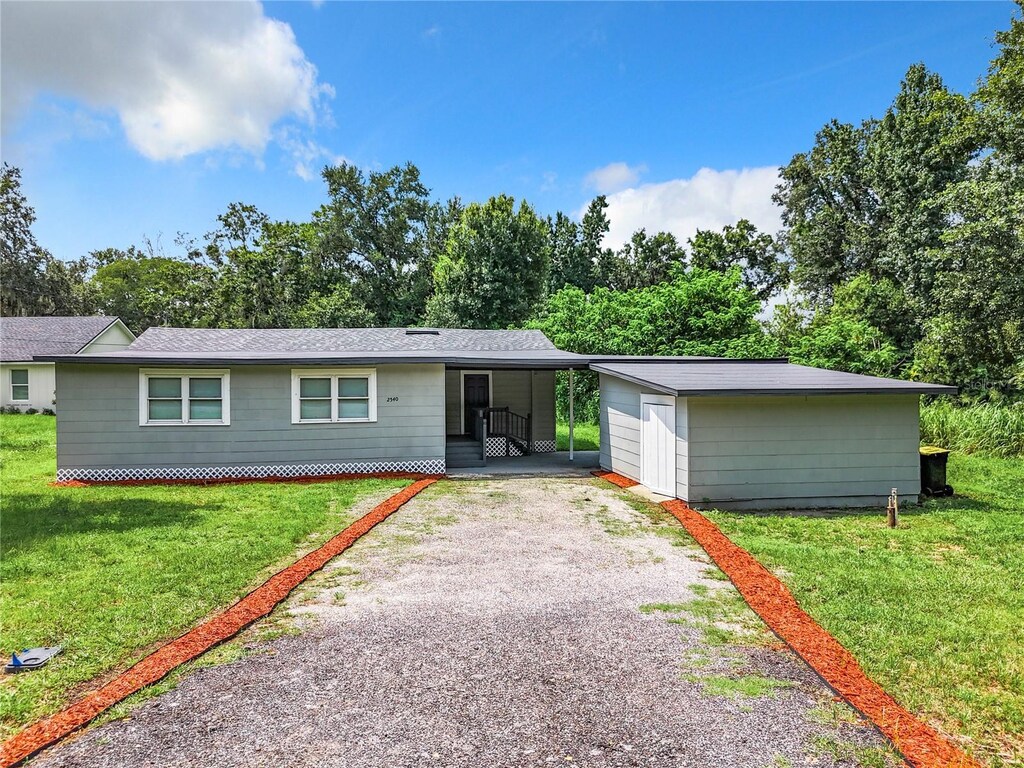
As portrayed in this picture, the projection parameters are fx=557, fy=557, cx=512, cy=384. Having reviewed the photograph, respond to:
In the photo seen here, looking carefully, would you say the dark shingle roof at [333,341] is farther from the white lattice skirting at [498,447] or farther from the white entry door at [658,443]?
the white entry door at [658,443]

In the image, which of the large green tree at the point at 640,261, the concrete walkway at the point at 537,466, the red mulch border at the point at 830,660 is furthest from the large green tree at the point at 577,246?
the red mulch border at the point at 830,660

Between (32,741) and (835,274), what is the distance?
31.4 meters

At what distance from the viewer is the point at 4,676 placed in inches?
143

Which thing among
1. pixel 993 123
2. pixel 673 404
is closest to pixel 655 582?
pixel 673 404

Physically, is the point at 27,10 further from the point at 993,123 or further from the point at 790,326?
the point at 790,326

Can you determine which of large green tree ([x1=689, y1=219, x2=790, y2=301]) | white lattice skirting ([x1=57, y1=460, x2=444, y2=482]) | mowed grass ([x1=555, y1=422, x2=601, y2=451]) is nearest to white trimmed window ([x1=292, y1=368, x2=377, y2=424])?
white lattice skirting ([x1=57, y1=460, x2=444, y2=482])

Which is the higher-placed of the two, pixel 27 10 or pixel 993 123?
pixel 993 123

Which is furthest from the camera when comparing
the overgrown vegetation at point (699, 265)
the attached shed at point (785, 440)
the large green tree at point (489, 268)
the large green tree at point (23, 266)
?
the large green tree at point (23, 266)

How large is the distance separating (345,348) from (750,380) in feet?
32.2

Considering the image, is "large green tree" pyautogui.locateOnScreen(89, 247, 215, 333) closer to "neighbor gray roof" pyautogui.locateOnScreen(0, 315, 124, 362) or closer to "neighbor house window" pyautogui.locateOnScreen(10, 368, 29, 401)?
"neighbor gray roof" pyautogui.locateOnScreen(0, 315, 124, 362)

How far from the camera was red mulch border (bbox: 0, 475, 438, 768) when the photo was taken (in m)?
2.93

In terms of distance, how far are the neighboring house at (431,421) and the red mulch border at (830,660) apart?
258 cm

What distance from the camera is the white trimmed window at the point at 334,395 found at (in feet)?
37.6

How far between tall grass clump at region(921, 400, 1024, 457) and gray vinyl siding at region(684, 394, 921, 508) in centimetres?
709
